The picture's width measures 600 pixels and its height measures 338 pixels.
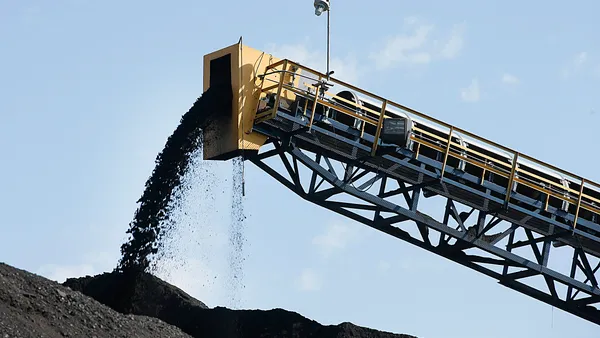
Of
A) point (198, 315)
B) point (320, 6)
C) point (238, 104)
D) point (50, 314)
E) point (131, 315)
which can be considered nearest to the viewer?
point (50, 314)

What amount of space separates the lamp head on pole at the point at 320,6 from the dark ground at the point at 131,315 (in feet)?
16.5

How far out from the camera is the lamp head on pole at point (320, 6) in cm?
1922

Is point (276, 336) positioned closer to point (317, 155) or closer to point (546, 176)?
point (317, 155)

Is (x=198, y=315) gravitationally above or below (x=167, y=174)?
below

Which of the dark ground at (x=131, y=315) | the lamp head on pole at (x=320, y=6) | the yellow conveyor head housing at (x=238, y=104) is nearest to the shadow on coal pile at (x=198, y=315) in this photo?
the dark ground at (x=131, y=315)

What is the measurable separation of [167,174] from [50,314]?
375 cm

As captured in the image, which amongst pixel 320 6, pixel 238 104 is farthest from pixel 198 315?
pixel 320 6

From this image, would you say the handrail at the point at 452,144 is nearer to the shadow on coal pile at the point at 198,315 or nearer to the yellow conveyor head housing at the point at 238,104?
the yellow conveyor head housing at the point at 238,104

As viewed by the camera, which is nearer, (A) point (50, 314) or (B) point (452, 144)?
(A) point (50, 314)

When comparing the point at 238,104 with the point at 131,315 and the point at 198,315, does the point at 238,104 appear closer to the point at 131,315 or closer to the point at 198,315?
the point at 131,315

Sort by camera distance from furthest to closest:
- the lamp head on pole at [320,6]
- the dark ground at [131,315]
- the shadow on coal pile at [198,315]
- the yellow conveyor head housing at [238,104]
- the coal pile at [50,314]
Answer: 1. the shadow on coal pile at [198,315]
2. the lamp head on pole at [320,6]
3. the yellow conveyor head housing at [238,104]
4. the dark ground at [131,315]
5. the coal pile at [50,314]

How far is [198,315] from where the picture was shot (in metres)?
20.4

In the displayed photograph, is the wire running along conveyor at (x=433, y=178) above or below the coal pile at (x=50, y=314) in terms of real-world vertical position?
above

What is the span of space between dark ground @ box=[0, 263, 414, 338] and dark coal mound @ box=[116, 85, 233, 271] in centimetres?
109
